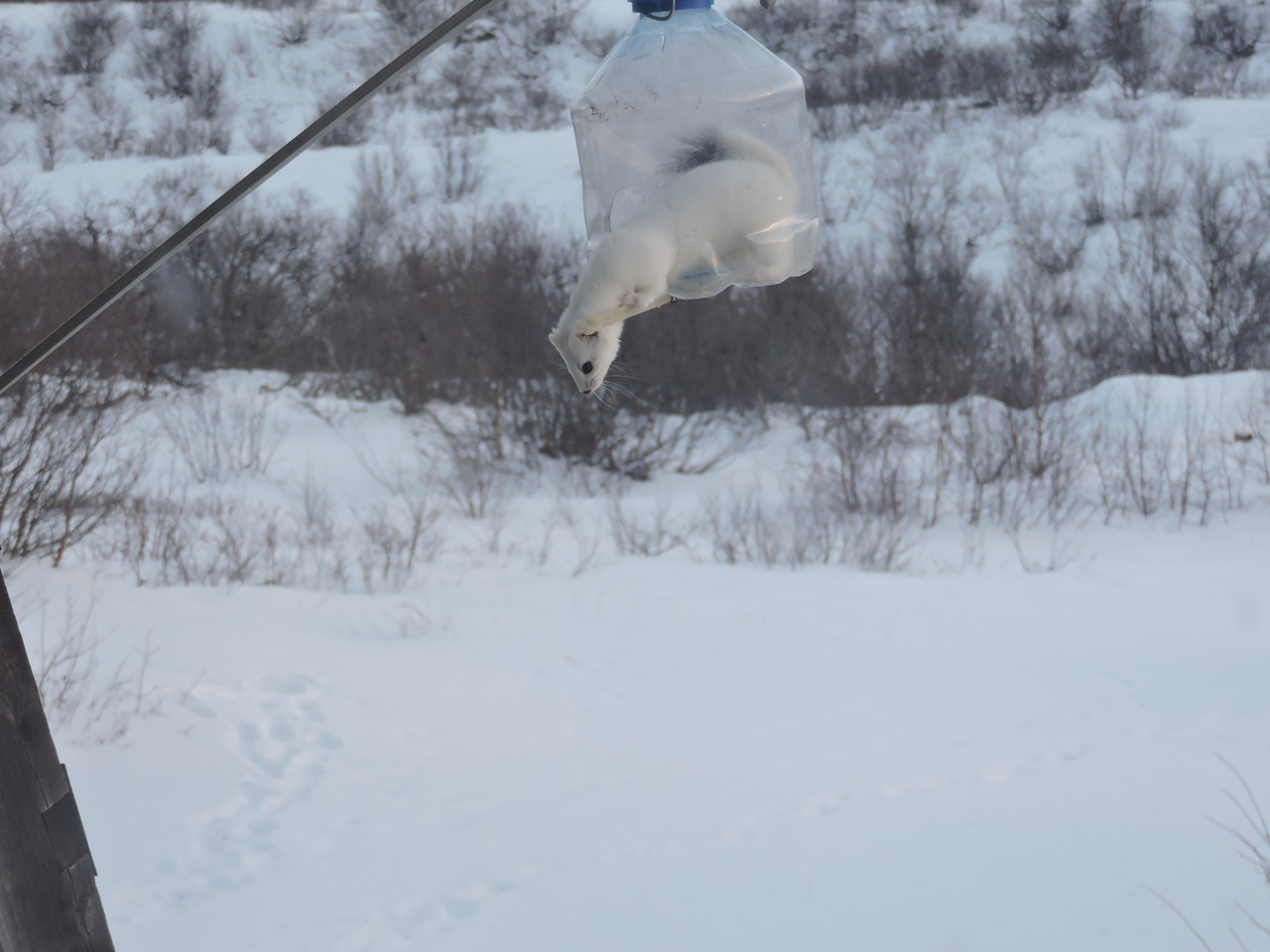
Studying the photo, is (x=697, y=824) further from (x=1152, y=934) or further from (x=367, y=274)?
(x=367, y=274)

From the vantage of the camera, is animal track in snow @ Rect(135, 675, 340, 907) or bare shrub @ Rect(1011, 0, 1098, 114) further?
bare shrub @ Rect(1011, 0, 1098, 114)

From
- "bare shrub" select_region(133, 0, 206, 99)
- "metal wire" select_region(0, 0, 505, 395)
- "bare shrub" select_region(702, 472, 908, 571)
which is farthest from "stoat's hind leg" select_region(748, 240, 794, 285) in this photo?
"bare shrub" select_region(133, 0, 206, 99)

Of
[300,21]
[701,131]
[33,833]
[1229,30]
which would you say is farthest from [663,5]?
[300,21]

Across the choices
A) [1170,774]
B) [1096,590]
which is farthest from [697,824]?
[1096,590]

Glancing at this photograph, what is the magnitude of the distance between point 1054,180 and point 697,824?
18.4 metres

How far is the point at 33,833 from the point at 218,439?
1132 cm

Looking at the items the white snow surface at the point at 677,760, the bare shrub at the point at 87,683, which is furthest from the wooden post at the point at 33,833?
the bare shrub at the point at 87,683

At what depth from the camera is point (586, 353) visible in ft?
3.73

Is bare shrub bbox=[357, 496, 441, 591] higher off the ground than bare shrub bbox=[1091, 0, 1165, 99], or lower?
lower

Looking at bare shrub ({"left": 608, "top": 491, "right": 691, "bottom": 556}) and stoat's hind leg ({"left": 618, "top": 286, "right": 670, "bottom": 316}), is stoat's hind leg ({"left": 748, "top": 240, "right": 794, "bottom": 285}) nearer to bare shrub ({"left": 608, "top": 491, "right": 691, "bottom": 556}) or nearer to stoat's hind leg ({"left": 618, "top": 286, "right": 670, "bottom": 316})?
stoat's hind leg ({"left": 618, "top": 286, "right": 670, "bottom": 316})

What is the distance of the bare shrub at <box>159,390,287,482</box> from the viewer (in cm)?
1158

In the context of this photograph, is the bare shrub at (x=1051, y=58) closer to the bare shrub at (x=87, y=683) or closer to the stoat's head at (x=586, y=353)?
the bare shrub at (x=87, y=683)

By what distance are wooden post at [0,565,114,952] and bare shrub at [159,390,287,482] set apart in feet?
35.2

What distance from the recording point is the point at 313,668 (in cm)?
552
